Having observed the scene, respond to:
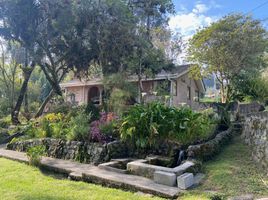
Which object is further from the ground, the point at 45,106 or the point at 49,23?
the point at 49,23

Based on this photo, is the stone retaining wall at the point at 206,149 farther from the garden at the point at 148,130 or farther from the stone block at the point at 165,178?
the stone block at the point at 165,178

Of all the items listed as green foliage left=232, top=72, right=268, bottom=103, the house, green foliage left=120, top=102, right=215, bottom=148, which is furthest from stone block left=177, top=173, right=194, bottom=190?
green foliage left=232, top=72, right=268, bottom=103

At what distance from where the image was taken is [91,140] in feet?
27.0

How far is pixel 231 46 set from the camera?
1602cm

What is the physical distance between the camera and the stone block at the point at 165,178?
17.3ft

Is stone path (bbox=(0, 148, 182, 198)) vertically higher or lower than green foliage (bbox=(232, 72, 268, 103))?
lower

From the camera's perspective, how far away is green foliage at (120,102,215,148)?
7.38 m

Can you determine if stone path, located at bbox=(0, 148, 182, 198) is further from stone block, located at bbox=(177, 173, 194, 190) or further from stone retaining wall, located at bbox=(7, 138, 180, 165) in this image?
stone retaining wall, located at bbox=(7, 138, 180, 165)

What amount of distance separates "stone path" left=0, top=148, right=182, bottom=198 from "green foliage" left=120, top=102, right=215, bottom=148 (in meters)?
1.48

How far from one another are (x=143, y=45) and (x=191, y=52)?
4533mm

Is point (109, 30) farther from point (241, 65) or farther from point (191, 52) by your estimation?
point (241, 65)

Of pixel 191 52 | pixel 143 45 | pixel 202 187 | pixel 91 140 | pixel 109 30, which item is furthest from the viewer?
pixel 191 52

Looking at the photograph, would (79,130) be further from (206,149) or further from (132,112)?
(206,149)

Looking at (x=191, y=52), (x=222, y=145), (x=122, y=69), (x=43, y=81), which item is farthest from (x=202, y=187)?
(x=43, y=81)
